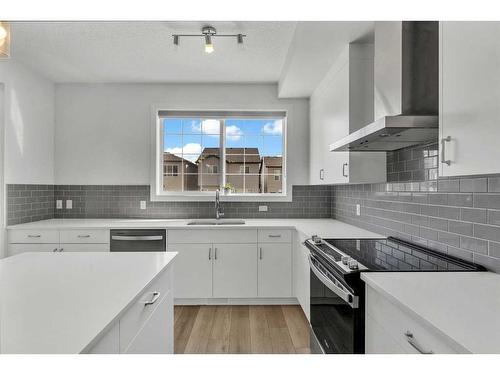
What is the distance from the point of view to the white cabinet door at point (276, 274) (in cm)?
320

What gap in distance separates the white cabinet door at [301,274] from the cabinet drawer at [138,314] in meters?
1.43

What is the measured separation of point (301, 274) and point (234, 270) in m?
0.70

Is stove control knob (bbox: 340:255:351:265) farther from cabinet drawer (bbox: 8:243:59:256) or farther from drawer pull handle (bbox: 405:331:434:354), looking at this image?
cabinet drawer (bbox: 8:243:59:256)

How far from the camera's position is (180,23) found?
240cm

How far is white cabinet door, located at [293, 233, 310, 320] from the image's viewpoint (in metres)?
2.62

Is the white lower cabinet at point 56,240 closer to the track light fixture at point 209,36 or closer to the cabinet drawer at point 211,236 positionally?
the cabinet drawer at point 211,236

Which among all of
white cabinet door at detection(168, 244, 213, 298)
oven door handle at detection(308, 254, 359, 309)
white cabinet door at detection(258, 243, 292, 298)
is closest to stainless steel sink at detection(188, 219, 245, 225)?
white cabinet door at detection(168, 244, 213, 298)

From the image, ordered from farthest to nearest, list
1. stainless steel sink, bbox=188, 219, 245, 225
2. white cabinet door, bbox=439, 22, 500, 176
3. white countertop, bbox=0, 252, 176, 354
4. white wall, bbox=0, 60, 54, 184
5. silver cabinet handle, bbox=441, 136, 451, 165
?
1. stainless steel sink, bbox=188, 219, 245, 225
2. white wall, bbox=0, 60, 54, 184
3. silver cabinet handle, bbox=441, 136, 451, 165
4. white cabinet door, bbox=439, 22, 500, 176
5. white countertop, bbox=0, 252, 176, 354

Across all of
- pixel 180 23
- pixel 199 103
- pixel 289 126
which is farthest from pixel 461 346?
pixel 199 103

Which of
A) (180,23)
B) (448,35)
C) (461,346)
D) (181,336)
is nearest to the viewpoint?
(461,346)

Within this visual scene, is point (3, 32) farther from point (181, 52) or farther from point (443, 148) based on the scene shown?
point (181, 52)

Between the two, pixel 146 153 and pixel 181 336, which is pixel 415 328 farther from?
pixel 146 153

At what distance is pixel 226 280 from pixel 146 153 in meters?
1.73

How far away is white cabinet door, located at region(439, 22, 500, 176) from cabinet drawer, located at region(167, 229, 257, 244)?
216 centimetres
